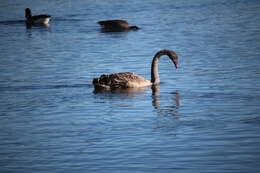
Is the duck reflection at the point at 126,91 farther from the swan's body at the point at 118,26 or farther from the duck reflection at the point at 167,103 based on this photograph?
the swan's body at the point at 118,26

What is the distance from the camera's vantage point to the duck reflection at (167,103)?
47.7 ft

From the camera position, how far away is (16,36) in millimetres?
34438

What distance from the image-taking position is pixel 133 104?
15.6 metres

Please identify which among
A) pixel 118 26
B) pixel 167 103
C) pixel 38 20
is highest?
pixel 38 20

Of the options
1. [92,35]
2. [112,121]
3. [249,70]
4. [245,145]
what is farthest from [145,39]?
[245,145]

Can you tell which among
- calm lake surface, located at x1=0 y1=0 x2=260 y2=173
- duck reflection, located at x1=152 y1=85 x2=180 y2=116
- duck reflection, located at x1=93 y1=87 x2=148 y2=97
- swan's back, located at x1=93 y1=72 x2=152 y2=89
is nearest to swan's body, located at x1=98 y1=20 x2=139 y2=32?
calm lake surface, located at x1=0 y1=0 x2=260 y2=173

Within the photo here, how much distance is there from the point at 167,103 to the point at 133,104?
86cm

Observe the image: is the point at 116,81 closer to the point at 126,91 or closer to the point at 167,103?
the point at 126,91

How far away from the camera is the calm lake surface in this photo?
10852 millimetres

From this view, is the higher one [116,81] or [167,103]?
[116,81]

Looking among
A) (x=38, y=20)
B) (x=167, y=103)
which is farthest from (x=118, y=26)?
(x=167, y=103)

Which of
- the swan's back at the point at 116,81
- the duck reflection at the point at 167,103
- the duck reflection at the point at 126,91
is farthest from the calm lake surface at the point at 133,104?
the swan's back at the point at 116,81

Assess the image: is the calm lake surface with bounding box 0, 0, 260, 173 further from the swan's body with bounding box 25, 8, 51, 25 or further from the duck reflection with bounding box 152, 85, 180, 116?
the swan's body with bounding box 25, 8, 51, 25

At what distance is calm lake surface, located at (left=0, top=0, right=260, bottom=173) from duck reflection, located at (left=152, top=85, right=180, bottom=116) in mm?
25
